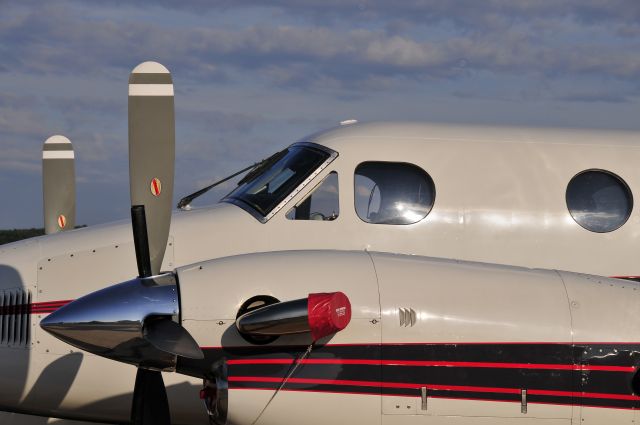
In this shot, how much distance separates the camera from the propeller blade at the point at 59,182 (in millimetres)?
13883

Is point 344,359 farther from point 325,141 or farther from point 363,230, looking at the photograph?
point 325,141

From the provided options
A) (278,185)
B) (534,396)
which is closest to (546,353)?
(534,396)

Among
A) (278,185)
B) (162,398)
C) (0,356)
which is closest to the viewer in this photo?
(162,398)

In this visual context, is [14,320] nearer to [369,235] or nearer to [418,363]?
[369,235]

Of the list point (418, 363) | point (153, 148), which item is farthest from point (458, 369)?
point (153, 148)

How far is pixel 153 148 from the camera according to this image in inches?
348

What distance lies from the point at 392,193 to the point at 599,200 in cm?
199

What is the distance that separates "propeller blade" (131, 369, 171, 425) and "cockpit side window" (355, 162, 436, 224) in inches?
107

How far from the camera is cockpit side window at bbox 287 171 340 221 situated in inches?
404

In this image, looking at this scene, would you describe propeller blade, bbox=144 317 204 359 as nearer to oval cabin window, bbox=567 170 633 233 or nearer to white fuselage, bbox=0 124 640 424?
white fuselage, bbox=0 124 640 424

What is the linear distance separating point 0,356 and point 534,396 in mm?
4717

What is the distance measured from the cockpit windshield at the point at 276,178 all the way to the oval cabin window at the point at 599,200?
2.39 metres

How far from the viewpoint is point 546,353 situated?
26.1 feet

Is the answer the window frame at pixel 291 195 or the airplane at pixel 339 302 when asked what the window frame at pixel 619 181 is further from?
the window frame at pixel 291 195
